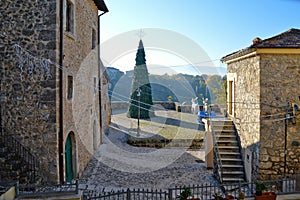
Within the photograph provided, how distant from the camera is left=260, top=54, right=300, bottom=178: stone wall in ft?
24.3

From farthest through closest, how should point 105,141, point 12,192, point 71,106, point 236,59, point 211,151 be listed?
point 105,141, point 211,151, point 236,59, point 71,106, point 12,192

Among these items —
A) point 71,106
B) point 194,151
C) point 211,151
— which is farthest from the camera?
point 194,151

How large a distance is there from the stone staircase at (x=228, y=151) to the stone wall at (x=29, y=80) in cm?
515

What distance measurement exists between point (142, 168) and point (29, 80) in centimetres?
601

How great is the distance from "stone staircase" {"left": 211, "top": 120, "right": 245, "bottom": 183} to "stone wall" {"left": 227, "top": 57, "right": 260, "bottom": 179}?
0.40 m

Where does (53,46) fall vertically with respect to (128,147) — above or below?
above

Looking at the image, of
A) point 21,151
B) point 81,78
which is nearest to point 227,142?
point 81,78

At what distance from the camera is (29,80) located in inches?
291

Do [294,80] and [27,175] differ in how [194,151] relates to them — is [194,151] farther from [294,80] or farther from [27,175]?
[27,175]

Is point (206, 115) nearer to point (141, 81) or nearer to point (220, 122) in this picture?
point (220, 122)

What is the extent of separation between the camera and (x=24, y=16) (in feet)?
24.2

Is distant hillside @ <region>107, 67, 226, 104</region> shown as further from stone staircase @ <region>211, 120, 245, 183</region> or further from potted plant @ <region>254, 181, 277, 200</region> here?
potted plant @ <region>254, 181, 277, 200</region>

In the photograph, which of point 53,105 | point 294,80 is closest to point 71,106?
point 53,105

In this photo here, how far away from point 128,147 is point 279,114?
9.73 metres
